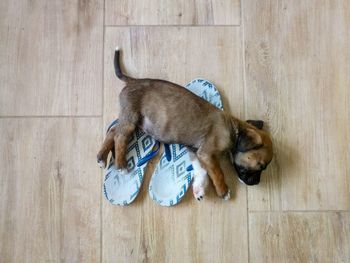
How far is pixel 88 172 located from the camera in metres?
1.75

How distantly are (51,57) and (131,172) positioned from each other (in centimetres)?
65

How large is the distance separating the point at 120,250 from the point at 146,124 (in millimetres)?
556

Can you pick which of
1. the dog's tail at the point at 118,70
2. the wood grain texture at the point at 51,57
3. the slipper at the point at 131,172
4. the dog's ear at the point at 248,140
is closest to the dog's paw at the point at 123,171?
the slipper at the point at 131,172

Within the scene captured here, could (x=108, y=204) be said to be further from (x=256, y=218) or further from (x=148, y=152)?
(x=256, y=218)

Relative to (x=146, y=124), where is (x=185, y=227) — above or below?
below

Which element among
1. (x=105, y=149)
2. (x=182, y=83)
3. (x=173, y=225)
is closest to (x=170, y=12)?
(x=182, y=83)

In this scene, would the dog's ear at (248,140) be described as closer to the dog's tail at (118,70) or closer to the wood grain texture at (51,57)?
the dog's tail at (118,70)

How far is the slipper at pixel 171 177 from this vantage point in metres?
1.72

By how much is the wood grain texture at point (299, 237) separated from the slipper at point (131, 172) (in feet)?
1.71

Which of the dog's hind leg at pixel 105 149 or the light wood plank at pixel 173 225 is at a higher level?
the dog's hind leg at pixel 105 149

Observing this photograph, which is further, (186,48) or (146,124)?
(186,48)

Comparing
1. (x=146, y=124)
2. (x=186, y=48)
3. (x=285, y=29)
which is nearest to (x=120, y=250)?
Answer: (x=146, y=124)

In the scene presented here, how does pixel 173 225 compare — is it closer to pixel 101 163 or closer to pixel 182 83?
pixel 101 163

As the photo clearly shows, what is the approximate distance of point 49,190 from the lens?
1746 mm
